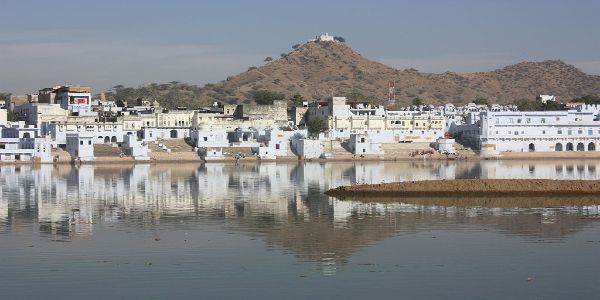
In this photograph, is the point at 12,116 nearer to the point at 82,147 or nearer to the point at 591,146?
the point at 82,147

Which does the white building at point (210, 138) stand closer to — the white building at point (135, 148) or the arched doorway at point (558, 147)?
the white building at point (135, 148)

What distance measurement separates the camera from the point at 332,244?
20.5 meters

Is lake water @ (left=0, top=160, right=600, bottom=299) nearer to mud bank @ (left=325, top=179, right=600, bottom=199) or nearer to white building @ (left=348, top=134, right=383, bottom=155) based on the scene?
mud bank @ (left=325, top=179, right=600, bottom=199)

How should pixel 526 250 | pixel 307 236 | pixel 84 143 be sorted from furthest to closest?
pixel 84 143
pixel 307 236
pixel 526 250

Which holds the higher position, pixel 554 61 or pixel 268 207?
pixel 554 61

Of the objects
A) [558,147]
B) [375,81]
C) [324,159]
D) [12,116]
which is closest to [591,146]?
[558,147]

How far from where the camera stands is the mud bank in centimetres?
3172

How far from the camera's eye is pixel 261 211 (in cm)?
2781

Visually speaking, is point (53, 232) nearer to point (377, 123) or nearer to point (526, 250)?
point (526, 250)

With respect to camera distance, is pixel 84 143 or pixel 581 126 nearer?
pixel 84 143

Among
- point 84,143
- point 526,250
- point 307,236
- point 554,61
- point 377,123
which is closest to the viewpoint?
point 526,250

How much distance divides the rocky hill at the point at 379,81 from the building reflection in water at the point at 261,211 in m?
79.4

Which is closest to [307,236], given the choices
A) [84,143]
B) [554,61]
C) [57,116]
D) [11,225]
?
[11,225]

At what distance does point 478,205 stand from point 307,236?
27.7 feet
